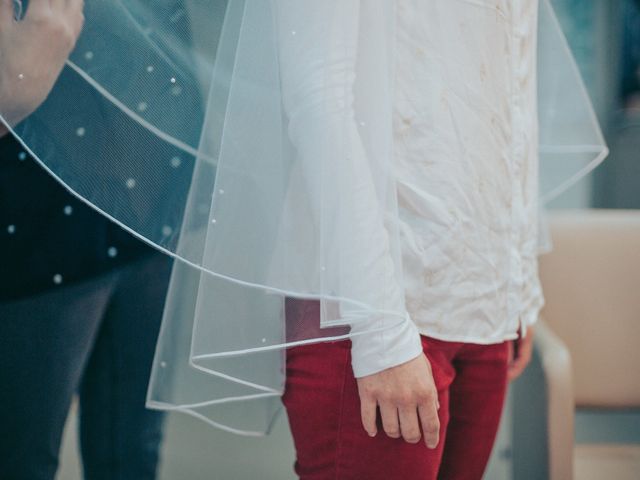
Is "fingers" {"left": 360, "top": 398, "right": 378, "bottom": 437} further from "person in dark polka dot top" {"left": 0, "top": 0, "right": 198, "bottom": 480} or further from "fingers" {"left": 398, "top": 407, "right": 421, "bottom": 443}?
"person in dark polka dot top" {"left": 0, "top": 0, "right": 198, "bottom": 480}

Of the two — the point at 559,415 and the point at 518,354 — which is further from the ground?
the point at 518,354

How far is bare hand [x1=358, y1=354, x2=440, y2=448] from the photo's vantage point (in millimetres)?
609

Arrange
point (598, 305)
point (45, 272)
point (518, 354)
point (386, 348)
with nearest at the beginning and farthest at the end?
1. point (386, 348)
2. point (45, 272)
3. point (518, 354)
4. point (598, 305)

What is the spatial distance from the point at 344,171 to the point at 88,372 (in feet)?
2.03

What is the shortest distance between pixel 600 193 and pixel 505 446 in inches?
39.8

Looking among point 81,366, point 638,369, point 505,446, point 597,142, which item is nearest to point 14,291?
point 81,366

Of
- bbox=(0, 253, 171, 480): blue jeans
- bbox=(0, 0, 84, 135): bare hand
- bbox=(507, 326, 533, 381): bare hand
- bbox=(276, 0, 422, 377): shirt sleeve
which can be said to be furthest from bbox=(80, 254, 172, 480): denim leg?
bbox=(507, 326, 533, 381): bare hand

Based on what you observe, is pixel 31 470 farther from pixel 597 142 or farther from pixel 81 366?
pixel 597 142

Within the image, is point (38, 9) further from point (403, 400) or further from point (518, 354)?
point (518, 354)

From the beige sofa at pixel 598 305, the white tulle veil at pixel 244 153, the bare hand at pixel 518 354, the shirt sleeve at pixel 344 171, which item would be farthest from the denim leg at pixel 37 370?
the beige sofa at pixel 598 305

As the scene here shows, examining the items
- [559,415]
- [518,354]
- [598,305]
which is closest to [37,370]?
[518,354]

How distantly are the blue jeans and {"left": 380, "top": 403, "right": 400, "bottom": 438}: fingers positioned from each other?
457mm

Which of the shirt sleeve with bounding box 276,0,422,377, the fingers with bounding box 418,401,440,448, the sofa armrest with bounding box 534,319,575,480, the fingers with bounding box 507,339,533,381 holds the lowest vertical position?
the sofa armrest with bounding box 534,319,575,480

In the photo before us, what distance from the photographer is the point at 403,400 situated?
0.61m
